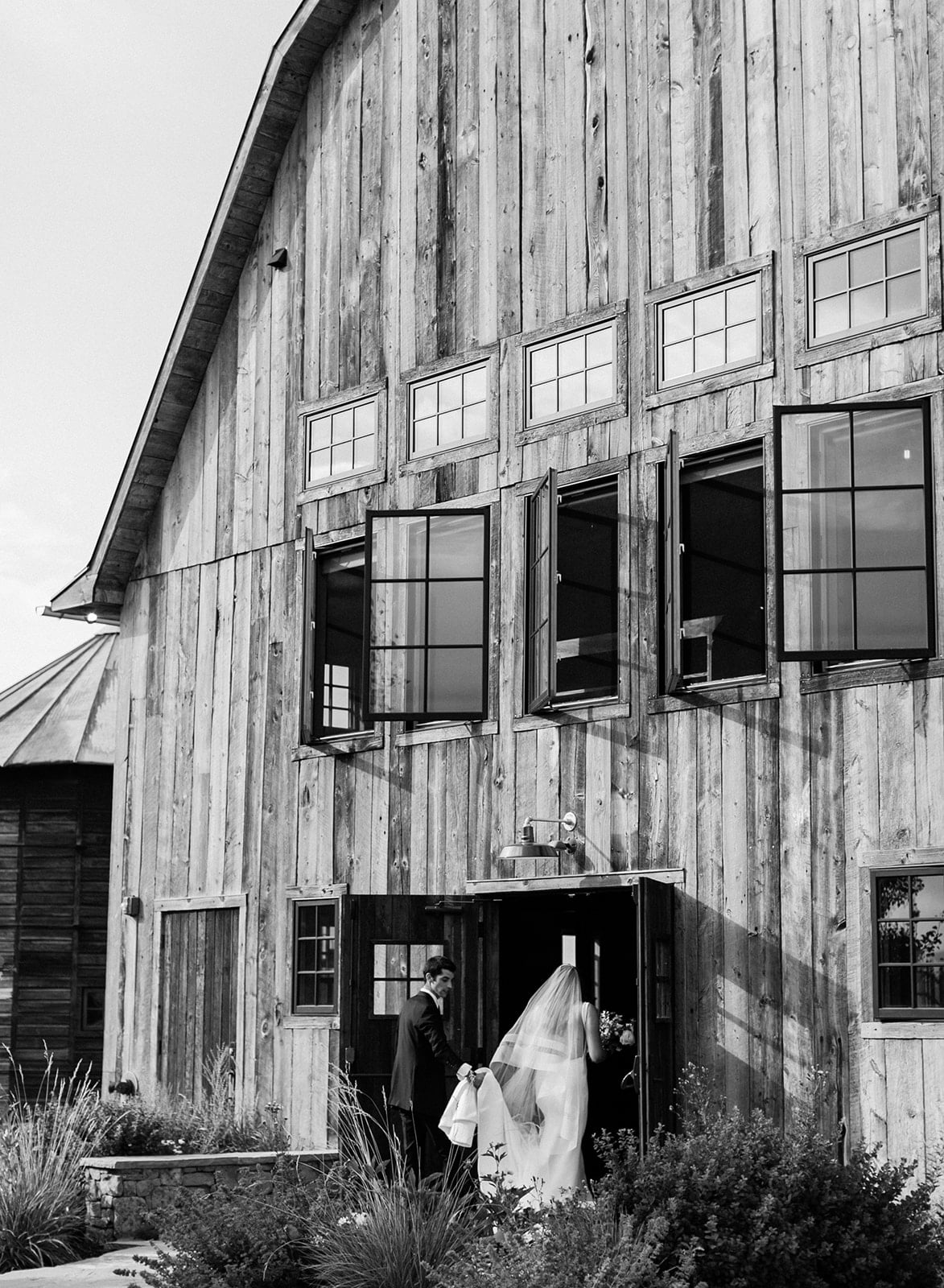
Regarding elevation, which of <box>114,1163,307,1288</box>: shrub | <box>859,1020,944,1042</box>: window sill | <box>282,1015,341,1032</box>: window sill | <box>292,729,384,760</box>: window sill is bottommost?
<box>114,1163,307,1288</box>: shrub

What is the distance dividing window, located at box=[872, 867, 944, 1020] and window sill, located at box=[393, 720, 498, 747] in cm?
311

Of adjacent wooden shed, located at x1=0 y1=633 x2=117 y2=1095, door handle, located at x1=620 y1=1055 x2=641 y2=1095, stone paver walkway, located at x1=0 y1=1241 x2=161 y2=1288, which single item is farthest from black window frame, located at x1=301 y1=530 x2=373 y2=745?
adjacent wooden shed, located at x1=0 y1=633 x2=117 y2=1095

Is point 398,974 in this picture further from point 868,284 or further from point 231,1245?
point 868,284

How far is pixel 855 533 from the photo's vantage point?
377 inches

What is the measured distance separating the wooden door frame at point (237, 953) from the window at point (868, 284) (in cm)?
623

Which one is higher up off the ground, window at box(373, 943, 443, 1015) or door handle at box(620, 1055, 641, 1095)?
window at box(373, 943, 443, 1015)

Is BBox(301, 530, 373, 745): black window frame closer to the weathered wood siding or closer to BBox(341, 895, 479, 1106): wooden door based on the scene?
the weathered wood siding

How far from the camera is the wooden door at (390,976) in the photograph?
11.1 meters

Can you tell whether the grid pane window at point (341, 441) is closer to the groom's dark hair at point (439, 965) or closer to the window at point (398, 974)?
the window at point (398, 974)

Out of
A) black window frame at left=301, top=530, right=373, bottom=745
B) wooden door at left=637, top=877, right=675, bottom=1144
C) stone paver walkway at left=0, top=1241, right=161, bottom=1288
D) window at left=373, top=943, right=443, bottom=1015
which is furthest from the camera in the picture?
black window frame at left=301, top=530, right=373, bottom=745

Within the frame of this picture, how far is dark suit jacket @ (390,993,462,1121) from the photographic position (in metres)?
10.1

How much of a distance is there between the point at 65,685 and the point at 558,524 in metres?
10.9

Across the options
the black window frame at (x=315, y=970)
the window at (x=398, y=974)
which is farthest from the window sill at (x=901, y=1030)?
the black window frame at (x=315, y=970)

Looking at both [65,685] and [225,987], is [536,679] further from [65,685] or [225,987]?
[65,685]
